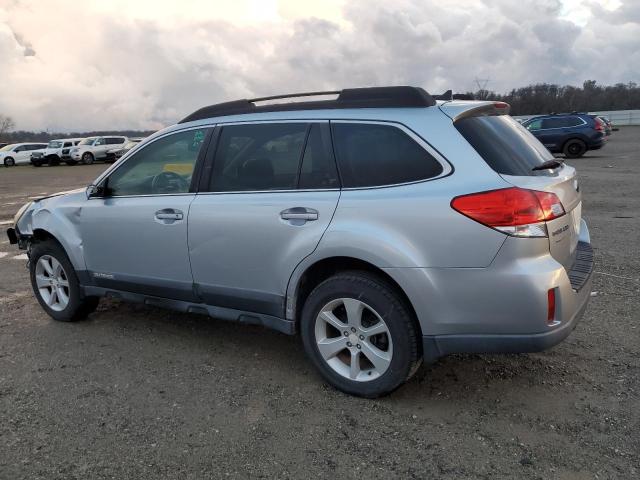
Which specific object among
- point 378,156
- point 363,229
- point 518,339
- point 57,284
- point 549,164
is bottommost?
point 57,284

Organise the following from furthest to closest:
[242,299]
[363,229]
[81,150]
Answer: [81,150], [242,299], [363,229]

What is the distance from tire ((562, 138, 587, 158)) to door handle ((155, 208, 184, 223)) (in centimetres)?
2113

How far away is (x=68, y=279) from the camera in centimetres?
480

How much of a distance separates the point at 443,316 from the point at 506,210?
647mm

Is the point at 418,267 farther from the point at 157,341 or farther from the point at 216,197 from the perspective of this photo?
the point at 157,341

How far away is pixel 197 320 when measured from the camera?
491cm

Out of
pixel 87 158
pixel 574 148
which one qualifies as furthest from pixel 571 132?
pixel 87 158

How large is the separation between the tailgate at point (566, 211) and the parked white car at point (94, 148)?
3798 centimetres

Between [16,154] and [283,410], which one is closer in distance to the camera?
[283,410]

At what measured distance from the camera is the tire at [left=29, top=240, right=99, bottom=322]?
15.7ft

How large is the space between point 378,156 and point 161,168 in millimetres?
1814

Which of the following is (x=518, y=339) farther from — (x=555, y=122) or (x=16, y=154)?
(x=16, y=154)

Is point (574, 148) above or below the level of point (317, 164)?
below

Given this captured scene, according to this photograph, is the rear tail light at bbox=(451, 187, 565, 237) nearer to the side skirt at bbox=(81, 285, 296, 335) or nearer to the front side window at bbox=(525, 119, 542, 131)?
the side skirt at bbox=(81, 285, 296, 335)
